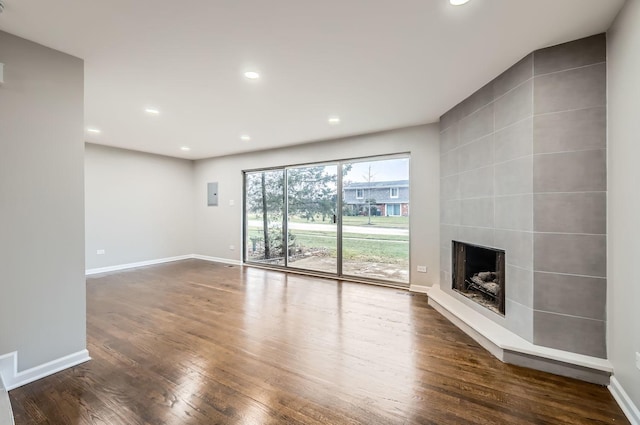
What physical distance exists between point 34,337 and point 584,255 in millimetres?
4224

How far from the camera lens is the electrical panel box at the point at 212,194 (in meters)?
6.95

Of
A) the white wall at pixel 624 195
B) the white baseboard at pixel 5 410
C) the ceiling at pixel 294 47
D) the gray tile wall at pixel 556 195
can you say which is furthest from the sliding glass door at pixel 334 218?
the white baseboard at pixel 5 410

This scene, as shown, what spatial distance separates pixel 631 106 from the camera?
5.76 ft

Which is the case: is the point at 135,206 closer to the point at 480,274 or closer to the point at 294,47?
the point at 294,47

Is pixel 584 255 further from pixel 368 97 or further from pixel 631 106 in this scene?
pixel 368 97

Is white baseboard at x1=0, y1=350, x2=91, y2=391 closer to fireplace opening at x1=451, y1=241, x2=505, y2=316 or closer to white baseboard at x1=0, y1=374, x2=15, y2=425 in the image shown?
white baseboard at x1=0, y1=374, x2=15, y2=425

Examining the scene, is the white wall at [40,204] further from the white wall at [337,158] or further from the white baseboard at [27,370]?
the white wall at [337,158]

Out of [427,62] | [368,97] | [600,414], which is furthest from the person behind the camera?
[368,97]

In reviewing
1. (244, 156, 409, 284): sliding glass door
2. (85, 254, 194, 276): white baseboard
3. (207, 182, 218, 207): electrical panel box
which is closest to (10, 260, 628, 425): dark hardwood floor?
(244, 156, 409, 284): sliding glass door

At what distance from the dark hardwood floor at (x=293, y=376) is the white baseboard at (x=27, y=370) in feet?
0.22

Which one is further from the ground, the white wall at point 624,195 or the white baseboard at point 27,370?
the white wall at point 624,195

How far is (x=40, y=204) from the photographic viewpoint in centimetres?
213

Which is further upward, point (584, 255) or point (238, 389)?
point (584, 255)

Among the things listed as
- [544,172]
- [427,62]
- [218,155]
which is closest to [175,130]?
[218,155]
